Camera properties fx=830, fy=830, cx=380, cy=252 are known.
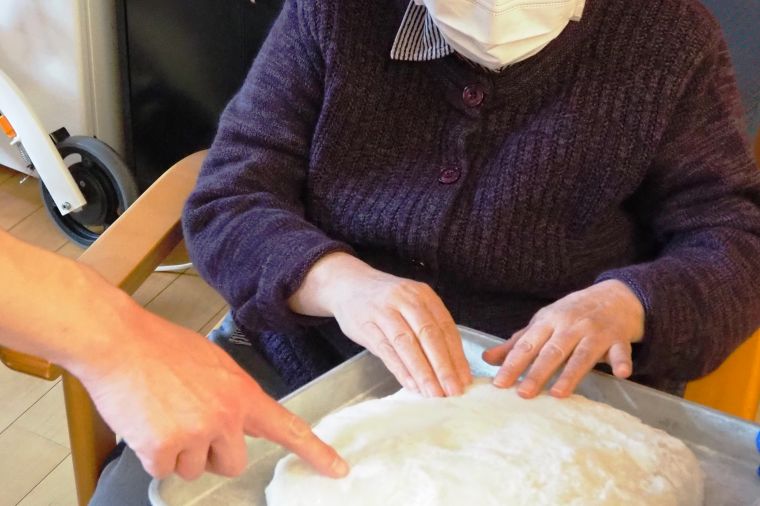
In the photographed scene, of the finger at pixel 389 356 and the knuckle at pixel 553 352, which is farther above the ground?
the knuckle at pixel 553 352

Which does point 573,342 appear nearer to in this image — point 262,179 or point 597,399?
point 597,399

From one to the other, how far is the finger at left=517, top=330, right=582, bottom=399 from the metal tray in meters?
0.04

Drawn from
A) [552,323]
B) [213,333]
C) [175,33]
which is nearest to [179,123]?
[175,33]

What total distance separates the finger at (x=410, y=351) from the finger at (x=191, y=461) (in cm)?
22

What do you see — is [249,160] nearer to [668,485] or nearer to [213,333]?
[213,333]

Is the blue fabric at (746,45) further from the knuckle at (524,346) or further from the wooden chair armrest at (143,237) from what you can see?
the wooden chair armrest at (143,237)

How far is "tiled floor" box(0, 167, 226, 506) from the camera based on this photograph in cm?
148

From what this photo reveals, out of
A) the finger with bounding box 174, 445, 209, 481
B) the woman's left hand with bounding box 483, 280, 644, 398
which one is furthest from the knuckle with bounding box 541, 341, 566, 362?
the finger with bounding box 174, 445, 209, 481

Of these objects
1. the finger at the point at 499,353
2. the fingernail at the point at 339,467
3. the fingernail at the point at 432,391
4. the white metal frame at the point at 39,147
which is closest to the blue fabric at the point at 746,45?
Result: the finger at the point at 499,353

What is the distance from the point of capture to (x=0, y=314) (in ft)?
1.77

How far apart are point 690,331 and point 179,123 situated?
1.37 metres

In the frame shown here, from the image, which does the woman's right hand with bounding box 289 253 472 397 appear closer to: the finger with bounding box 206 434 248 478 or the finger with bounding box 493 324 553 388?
the finger with bounding box 493 324 553 388

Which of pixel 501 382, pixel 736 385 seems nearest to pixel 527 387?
pixel 501 382

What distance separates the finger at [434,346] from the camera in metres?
0.74
